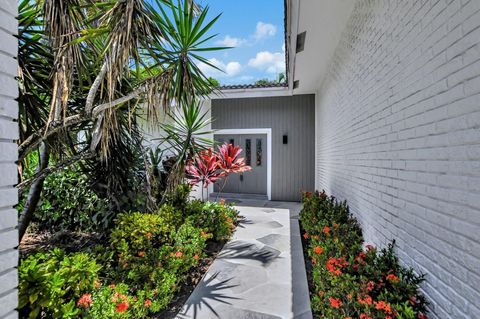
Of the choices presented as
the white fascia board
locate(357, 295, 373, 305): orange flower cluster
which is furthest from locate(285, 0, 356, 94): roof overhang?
locate(357, 295, 373, 305): orange flower cluster

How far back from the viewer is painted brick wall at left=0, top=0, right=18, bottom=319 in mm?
1085

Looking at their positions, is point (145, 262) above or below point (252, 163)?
below

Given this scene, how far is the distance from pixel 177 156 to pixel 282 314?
8.92 feet

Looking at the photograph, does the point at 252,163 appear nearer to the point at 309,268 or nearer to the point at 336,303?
the point at 309,268

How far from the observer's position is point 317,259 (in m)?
2.46

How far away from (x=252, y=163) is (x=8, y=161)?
299 inches

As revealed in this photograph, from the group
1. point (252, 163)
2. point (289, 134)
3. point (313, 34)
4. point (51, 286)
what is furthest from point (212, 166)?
point (289, 134)

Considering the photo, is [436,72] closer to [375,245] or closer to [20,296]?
[375,245]

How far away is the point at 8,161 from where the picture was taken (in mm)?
1125

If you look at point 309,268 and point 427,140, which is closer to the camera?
point 427,140

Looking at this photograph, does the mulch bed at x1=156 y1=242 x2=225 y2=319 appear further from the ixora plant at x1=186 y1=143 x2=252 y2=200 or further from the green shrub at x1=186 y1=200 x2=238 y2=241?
the ixora plant at x1=186 y1=143 x2=252 y2=200

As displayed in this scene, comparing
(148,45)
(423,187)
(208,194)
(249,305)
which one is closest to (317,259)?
(249,305)

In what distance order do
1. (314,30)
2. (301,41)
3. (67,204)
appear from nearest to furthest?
(314,30) < (301,41) < (67,204)

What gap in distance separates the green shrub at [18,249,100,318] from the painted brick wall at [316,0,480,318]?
241 centimetres
